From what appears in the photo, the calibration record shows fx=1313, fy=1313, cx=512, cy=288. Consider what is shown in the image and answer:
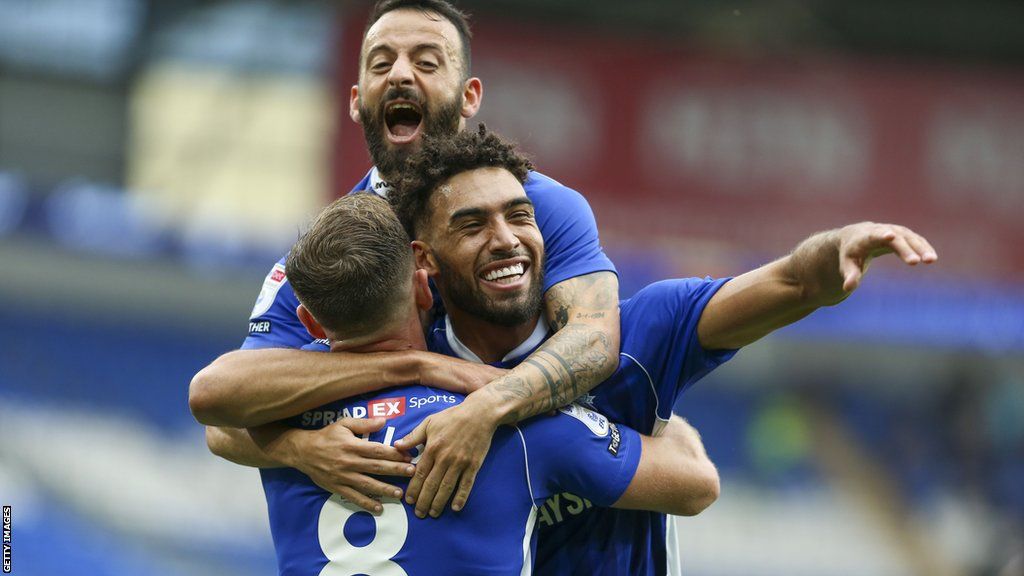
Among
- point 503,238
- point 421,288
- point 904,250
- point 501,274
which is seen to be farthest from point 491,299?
point 904,250

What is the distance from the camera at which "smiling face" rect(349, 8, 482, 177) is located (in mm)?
4723

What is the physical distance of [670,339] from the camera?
402 centimetres

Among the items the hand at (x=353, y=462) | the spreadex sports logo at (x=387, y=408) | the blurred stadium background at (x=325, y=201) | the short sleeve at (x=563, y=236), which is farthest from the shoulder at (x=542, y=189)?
the blurred stadium background at (x=325, y=201)

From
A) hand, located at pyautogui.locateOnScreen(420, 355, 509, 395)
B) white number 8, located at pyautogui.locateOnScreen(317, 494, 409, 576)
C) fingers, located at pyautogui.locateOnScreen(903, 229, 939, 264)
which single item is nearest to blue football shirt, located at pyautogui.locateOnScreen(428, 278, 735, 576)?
hand, located at pyautogui.locateOnScreen(420, 355, 509, 395)

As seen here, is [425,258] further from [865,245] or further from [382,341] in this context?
[865,245]

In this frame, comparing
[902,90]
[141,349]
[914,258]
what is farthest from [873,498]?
[914,258]

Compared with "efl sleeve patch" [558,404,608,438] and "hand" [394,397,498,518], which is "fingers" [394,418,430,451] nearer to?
"hand" [394,397,498,518]

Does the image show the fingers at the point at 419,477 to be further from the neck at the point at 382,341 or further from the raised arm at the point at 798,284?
the raised arm at the point at 798,284

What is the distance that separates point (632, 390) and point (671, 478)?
343 millimetres

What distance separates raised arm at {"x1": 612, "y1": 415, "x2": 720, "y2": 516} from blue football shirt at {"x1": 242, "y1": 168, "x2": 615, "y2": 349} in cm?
59

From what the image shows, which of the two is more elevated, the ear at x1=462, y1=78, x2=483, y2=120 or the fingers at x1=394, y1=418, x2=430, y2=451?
the ear at x1=462, y1=78, x2=483, y2=120

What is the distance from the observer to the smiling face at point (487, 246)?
401 cm

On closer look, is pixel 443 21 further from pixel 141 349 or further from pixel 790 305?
pixel 141 349

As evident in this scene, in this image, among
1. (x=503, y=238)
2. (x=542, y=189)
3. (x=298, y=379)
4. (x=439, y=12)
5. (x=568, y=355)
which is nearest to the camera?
(x=298, y=379)
